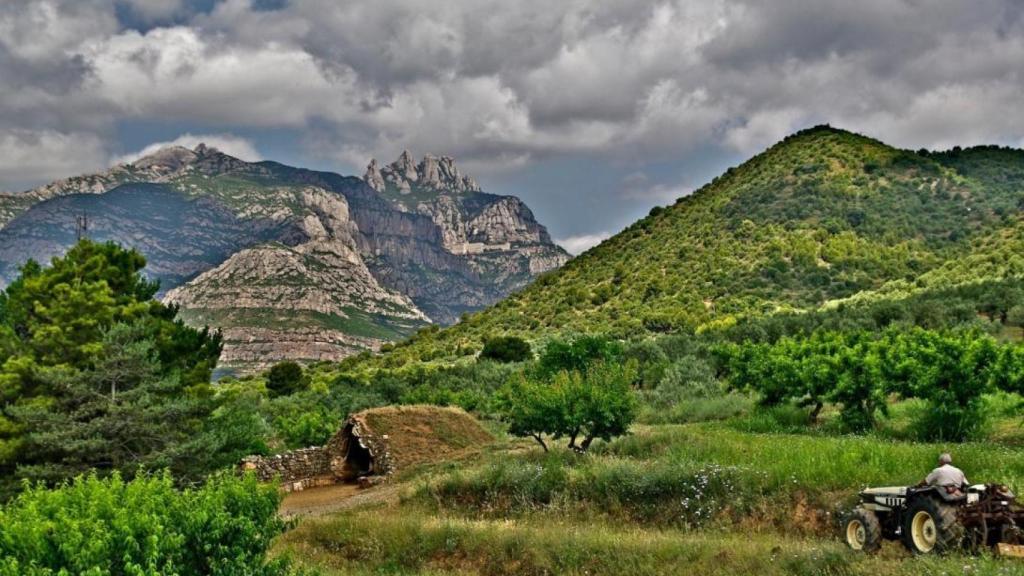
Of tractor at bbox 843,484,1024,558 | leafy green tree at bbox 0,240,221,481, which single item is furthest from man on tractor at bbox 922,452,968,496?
leafy green tree at bbox 0,240,221,481

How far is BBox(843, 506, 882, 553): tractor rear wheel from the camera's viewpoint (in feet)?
36.4

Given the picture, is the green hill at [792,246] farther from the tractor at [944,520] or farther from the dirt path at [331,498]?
the tractor at [944,520]

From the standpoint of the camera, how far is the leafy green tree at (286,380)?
196 feet

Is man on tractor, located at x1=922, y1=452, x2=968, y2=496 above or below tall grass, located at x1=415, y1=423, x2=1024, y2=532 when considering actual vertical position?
above

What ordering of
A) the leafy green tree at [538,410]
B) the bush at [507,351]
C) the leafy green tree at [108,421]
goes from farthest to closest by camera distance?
the bush at [507,351], the leafy green tree at [538,410], the leafy green tree at [108,421]

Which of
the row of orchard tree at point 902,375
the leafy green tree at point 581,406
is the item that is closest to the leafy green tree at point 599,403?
the leafy green tree at point 581,406

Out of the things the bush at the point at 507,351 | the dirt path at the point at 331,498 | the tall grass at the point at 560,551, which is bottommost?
the dirt path at the point at 331,498

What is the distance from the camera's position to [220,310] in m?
157

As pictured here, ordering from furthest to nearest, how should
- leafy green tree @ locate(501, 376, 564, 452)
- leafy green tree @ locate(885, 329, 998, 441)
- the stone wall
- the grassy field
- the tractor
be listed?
the stone wall, leafy green tree @ locate(501, 376, 564, 452), leafy green tree @ locate(885, 329, 998, 441), the grassy field, the tractor

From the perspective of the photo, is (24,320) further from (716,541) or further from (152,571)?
(716,541)

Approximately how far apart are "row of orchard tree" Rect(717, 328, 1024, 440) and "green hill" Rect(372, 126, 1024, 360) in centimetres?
2806

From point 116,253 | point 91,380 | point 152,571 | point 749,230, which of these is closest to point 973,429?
point 152,571

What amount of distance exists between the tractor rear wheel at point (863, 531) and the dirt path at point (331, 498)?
1329 cm

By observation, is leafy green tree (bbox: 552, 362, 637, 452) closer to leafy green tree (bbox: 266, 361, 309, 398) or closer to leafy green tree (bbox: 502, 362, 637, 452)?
leafy green tree (bbox: 502, 362, 637, 452)
